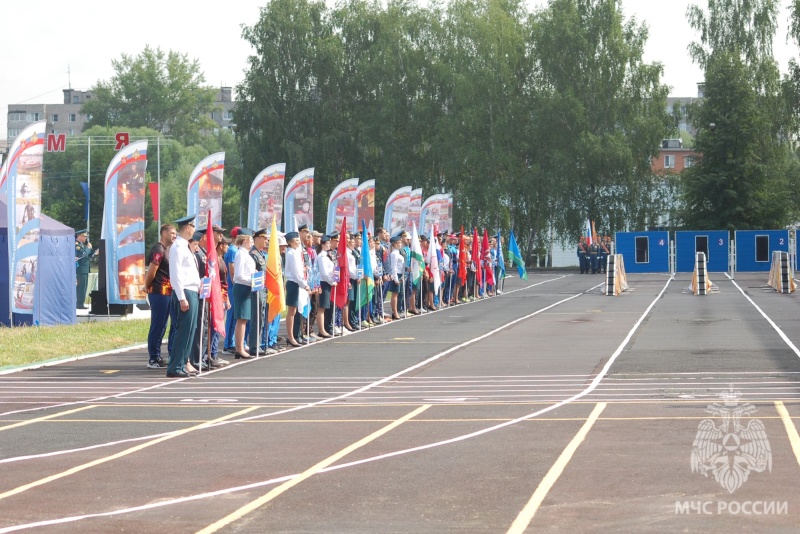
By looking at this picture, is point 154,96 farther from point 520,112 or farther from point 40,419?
point 40,419

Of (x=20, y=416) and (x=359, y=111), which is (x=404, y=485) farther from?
(x=359, y=111)

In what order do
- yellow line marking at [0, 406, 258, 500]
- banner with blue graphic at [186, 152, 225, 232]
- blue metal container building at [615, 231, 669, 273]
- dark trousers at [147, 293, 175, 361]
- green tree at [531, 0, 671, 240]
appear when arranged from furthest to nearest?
green tree at [531, 0, 671, 240] < blue metal container building at [615, 231, 669, 273] < banner with blue graphic at [186, 152, 225, 232] < dark trousers at [147, 293, 175, 361] < yellow line marking at [0, 406, 258, 500]

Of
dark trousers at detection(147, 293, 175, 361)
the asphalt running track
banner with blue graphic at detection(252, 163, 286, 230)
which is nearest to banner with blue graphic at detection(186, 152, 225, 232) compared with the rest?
banner with blue graphic at detection(252, 163, 286, 230)

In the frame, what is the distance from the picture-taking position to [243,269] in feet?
60.0

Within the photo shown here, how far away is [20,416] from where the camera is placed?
40.1ft

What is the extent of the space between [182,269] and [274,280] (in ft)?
12.0

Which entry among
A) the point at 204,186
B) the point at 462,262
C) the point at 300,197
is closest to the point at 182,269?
the point at 204,186

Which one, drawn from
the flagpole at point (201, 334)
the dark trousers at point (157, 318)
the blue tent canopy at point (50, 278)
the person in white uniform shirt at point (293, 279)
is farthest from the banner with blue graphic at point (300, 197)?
the flagpole at point (201, 334)

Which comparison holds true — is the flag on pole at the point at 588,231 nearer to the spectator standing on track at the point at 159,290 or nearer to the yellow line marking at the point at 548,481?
the spectator standing on track at the point at 159,290

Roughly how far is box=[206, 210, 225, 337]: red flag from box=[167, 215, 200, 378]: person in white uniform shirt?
49cm

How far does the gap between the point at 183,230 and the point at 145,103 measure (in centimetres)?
11317

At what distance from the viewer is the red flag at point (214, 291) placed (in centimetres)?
1644

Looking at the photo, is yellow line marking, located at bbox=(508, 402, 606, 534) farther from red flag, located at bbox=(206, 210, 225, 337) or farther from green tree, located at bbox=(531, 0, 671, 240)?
green tree, located at bbox=(531, 0, 671, 240)

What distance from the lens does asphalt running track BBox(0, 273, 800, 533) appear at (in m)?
7.18
